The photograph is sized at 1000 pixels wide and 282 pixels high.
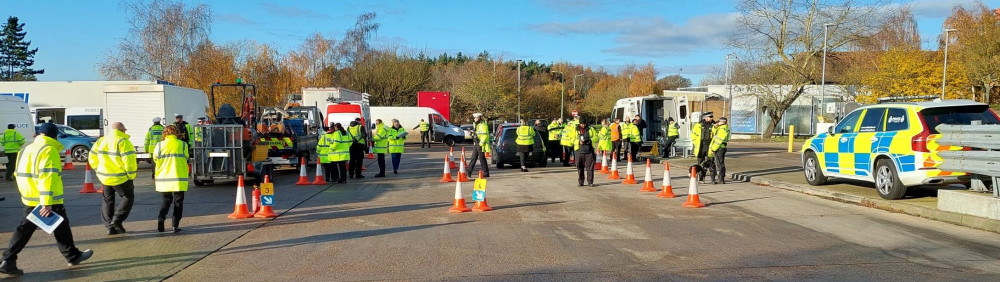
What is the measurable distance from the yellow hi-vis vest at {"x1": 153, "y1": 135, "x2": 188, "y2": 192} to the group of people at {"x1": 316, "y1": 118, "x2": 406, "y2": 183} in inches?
262

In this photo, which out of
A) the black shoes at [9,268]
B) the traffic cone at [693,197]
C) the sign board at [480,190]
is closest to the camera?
the black shoes at [9,268]

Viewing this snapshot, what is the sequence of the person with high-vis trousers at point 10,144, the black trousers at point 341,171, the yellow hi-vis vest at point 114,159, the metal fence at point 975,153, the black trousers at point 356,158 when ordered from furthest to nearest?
1. the person with high-vis trousers at point 10,144
2. the black trousers at point 356,158
3. the black trousers at point 341,171
4. the metal fence at point 975,153
5. the yellow hi-vis vest at point 114,159

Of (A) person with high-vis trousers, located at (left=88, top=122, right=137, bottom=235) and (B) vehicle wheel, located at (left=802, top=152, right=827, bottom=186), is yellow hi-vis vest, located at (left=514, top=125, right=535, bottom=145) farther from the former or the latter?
(A) person with high-vis trousers, located at (left=88, top=122, right=137, bottom=235)

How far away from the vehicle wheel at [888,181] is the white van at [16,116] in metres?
19.7

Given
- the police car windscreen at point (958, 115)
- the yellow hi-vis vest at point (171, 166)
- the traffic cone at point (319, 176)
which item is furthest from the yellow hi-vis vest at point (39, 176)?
the police car windscreen at point (958, 115)

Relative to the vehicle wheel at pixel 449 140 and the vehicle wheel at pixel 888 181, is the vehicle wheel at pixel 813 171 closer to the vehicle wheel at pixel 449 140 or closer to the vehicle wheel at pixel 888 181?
the vehicle wheel at pixel 888 181

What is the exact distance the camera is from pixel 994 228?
8.59m

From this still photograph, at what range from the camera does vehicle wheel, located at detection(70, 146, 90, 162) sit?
22.9m

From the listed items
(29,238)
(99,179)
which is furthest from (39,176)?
(99,179)

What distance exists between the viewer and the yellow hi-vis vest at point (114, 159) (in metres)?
8.33

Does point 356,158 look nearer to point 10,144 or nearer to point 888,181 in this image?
point 10,144

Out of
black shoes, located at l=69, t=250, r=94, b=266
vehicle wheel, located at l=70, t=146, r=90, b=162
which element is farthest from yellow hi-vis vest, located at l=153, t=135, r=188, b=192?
vehicle wheel, located at l=70, t=146, r=90, b=162

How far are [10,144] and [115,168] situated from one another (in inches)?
442

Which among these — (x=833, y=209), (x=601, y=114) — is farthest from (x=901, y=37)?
(x=833, y=209)
